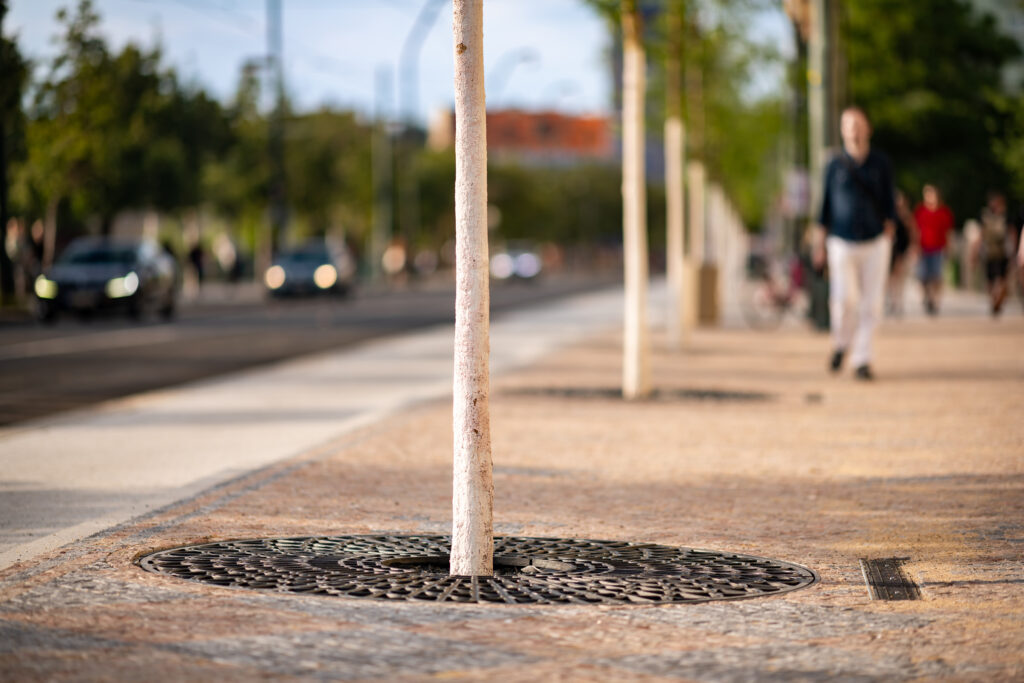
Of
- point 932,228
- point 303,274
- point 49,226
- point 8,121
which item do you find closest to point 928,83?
point 303,274

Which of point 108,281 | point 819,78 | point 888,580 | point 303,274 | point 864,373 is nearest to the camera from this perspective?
point 888,580

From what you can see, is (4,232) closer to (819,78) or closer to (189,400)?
(819,78)

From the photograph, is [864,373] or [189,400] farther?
[864,373]

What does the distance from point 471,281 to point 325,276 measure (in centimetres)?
3995

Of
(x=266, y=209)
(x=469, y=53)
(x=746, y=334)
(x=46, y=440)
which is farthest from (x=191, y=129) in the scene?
(x=469, y=53)

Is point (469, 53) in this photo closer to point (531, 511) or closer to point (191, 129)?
point (531, 511)

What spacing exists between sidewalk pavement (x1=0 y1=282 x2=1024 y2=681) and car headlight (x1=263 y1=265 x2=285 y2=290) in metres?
31.1

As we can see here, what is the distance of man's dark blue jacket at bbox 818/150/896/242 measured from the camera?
15406 millimetres

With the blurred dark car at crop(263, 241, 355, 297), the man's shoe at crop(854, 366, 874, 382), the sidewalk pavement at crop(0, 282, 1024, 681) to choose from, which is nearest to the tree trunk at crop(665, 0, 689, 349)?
the man's shoe at crop(854, 366, 874, 382)

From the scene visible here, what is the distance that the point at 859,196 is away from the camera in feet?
50.5

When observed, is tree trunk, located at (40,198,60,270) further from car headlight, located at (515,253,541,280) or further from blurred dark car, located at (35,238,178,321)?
car headlight, located at (515,253,541,280)

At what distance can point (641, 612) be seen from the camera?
611 centimetres

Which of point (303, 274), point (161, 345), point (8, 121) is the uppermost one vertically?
point (8, 121)

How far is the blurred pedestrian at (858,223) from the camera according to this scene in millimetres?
15414
